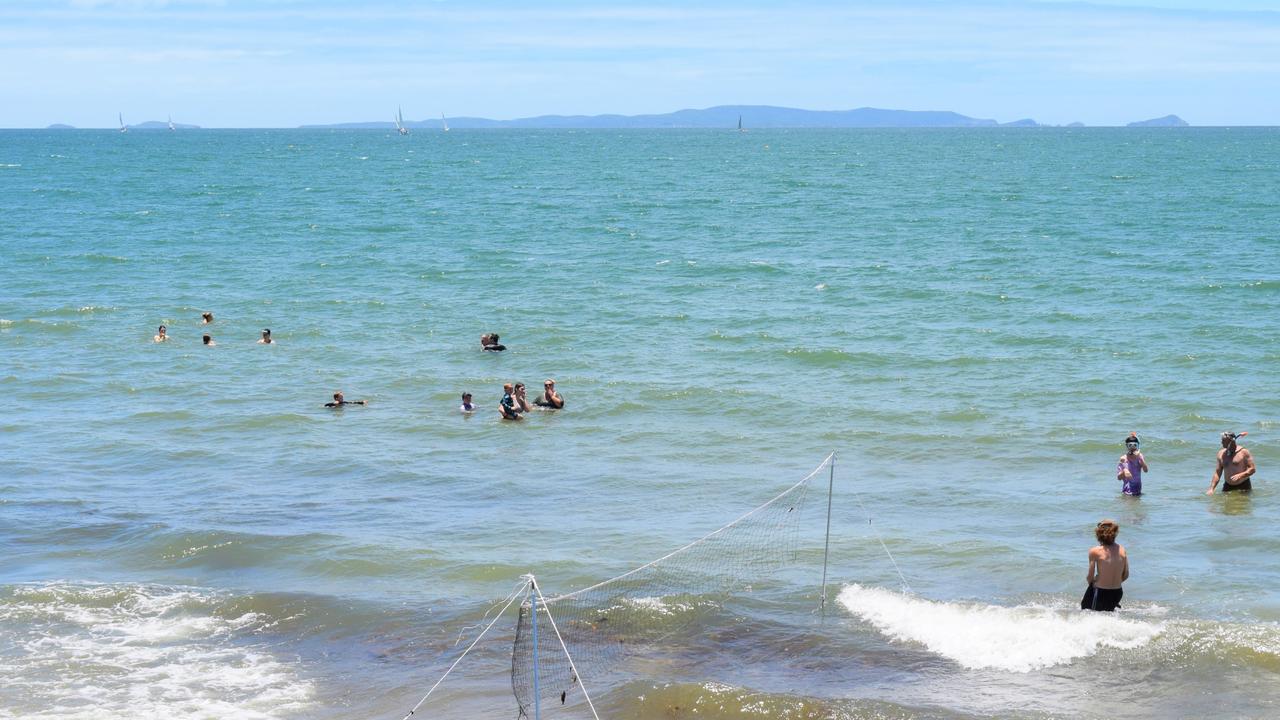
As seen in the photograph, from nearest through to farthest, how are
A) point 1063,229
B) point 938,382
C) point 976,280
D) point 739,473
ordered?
point 739,473
point 938,382
point 976,280
point 1063,229

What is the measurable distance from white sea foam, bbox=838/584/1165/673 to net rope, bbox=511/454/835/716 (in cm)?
159

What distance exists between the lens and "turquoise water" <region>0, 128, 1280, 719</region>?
12.1m

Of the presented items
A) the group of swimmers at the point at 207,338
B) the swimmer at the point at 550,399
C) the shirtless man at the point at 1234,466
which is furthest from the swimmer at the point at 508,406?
the shirtless man at the point at 1234,466

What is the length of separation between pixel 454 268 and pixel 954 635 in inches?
1230

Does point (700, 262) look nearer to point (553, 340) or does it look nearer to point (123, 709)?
point (553, 340)

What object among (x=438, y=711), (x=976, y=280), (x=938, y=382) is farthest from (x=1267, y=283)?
(x=438, y=711)

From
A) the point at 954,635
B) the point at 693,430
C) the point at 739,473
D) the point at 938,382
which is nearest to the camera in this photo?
the point at 954,635

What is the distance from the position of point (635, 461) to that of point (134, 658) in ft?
30.0

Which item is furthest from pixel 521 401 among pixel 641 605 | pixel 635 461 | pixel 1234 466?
pixel 1234 466

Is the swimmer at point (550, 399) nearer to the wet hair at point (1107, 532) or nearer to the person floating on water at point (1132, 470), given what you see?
the person floating on water at point (1132, 470)

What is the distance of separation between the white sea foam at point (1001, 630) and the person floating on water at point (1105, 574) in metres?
0.12

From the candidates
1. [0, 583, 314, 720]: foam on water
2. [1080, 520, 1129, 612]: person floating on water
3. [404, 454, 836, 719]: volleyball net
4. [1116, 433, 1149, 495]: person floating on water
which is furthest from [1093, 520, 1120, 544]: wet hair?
[0, 583, 314, 720]: foam on water

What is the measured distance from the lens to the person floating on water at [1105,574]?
12.6 meters

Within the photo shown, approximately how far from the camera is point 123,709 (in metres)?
11.3
